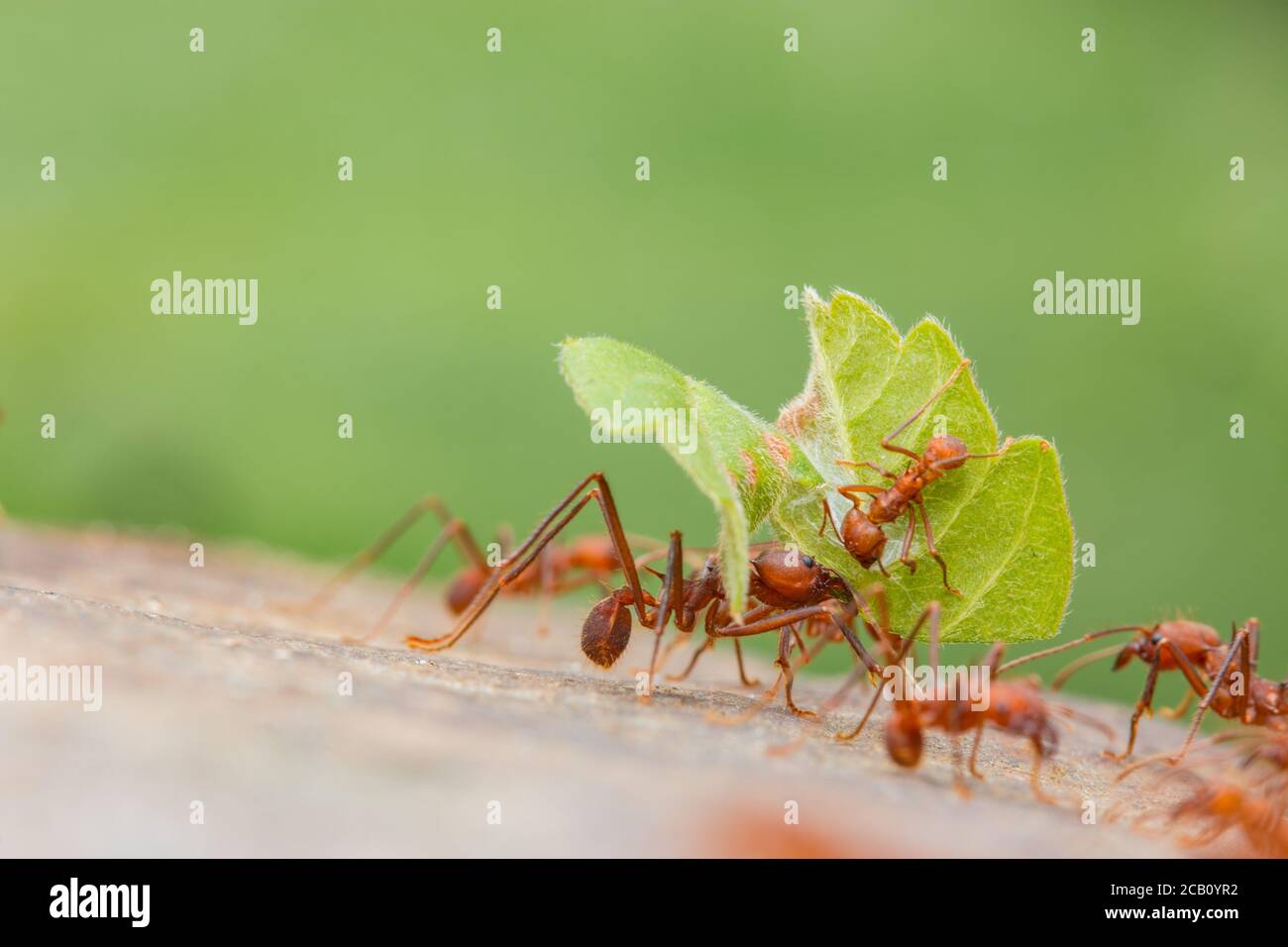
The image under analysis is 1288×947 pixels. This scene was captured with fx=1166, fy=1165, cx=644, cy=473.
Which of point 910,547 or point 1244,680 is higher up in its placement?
point 910,547

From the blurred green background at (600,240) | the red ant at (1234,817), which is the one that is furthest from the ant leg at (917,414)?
the blurred green background at (600,240)

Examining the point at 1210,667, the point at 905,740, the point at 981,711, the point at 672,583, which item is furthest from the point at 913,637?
the point at 1210,667

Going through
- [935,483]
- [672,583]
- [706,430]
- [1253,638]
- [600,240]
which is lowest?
[1253,638]

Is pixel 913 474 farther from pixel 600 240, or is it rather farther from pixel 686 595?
pixel 600 240

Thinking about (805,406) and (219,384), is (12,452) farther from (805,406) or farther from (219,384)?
(805,406)

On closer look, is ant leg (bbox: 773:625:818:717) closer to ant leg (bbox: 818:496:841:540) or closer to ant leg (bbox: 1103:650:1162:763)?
ant leg (bbox: 818:496:841:540)

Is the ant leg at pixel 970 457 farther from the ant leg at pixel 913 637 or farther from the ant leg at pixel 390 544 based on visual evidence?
the ant leg at pixel 390 544

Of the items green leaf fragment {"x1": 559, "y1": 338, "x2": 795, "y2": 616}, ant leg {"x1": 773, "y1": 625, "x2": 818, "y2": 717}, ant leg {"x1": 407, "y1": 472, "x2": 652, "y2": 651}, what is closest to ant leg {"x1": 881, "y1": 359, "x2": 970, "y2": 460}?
green leaf fragment {"x1": 559, "y1": 338, "x2": 795, "y2": 616}
